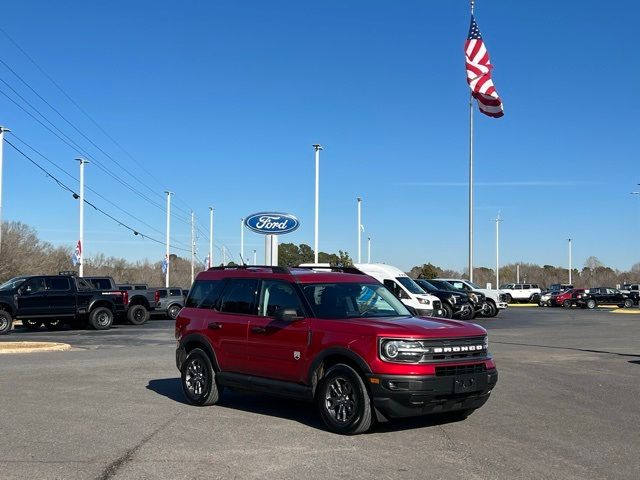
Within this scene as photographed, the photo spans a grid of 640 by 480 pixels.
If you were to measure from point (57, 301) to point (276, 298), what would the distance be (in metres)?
19.5

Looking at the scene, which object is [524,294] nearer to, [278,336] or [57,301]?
[57,301]

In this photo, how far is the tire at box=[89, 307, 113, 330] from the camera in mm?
27484

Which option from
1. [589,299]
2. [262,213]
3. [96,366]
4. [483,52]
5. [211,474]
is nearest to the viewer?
[211,474]

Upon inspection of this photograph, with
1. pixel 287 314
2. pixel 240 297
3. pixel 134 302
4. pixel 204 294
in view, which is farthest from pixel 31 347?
pixel 134 302

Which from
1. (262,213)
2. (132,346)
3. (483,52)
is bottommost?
(132,346)

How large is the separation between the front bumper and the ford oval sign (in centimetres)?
2158

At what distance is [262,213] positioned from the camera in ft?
96.7

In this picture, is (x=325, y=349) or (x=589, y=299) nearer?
(x=325, y=349)

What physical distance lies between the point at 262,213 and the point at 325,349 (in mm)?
21493

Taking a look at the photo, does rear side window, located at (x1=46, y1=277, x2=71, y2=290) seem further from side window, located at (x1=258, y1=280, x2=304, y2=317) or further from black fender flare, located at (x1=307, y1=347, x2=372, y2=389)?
black fender flare, located at (x1=307, y1=347, x2=372, y2=389)

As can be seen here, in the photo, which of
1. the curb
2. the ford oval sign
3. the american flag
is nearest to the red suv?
the curb

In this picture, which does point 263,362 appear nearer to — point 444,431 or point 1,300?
point 444,431

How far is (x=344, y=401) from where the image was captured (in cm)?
806

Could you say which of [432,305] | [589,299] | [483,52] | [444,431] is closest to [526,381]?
[444,431]
